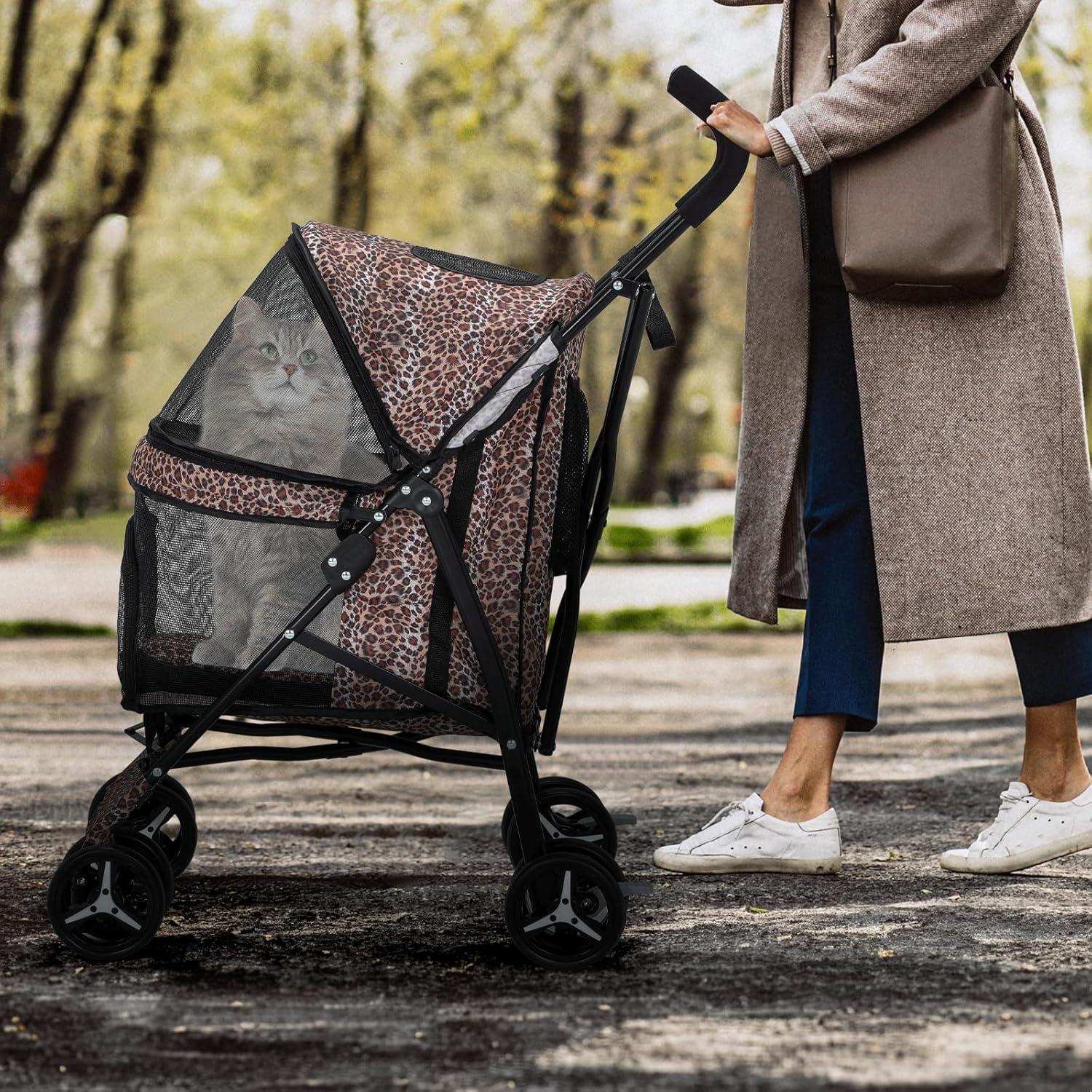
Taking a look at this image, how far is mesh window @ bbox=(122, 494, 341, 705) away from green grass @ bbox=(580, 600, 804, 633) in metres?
6.95

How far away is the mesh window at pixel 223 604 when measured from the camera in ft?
8.76

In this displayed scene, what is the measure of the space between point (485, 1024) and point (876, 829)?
5.47 feet

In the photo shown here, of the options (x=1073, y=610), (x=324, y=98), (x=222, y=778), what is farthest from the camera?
(x=324, y=98)

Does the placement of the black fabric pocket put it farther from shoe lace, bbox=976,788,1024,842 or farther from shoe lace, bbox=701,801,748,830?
shoe lace, bbox=976,788,1024,842

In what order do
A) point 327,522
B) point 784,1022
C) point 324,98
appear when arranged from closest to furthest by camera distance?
point 784,1022 < point 327,522 < point 324,98

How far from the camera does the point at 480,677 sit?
2.67 m

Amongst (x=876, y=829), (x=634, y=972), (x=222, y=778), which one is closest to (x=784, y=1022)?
(x=634, y=972)

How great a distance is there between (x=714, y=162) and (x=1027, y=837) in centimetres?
145

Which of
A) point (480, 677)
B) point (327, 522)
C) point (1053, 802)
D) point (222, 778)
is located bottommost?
point (222, 778)

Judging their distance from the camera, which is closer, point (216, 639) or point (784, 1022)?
point (784, 1022)

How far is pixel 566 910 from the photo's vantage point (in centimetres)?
255

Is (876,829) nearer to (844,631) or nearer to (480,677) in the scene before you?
(844,631)

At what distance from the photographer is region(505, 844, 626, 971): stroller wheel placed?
8.35 feet

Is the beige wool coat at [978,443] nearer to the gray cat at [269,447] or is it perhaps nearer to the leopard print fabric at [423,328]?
the leopard print fabric at [423,328]
